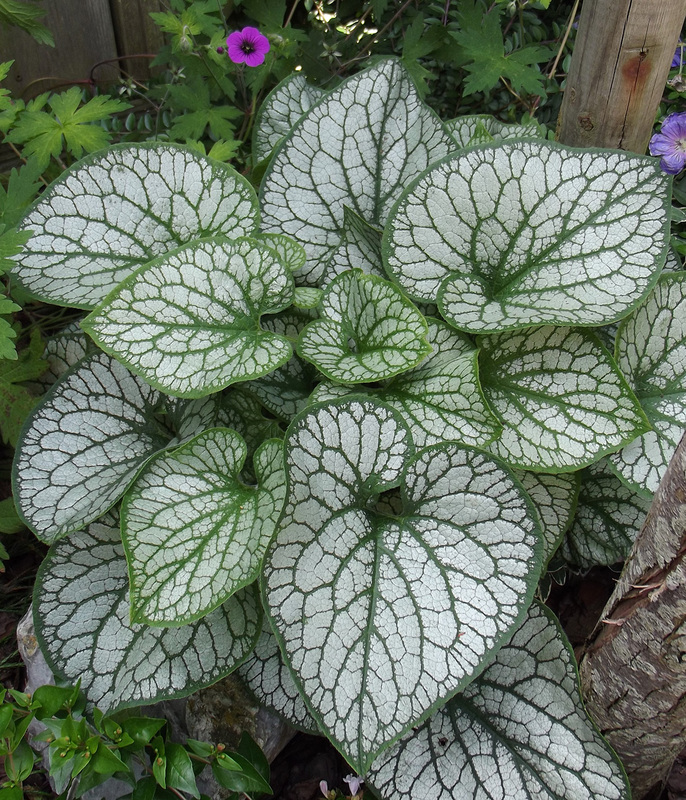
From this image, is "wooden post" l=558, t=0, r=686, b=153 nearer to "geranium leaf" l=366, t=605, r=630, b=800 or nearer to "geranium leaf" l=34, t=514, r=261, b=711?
"geranium leaf" l=366, t=605, r=630, b=800

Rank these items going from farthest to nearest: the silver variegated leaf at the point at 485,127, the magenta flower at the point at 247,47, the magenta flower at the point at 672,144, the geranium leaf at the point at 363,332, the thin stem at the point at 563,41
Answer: the thin stem at the point at 563,41
the magenta flower at the point at 247,47
the magenta flower at the point at 672,144
the silver variegated leaf at the point at 485,127
the geranium leaf at the point at 363,332

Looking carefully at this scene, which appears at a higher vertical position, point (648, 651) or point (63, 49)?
point (63, 49)

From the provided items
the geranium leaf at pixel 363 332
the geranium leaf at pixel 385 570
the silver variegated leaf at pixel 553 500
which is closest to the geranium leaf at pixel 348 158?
the geranium leaf at pixel 363 332

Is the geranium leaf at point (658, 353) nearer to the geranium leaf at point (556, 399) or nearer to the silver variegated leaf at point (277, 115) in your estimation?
the geranium leaf at point (556, 399)

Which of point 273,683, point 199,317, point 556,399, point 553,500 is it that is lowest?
point 273,683

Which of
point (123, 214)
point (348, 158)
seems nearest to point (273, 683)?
point (123, 214)

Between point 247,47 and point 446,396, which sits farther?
point 247,47

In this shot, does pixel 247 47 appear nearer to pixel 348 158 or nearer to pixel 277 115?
pixel 277 115
